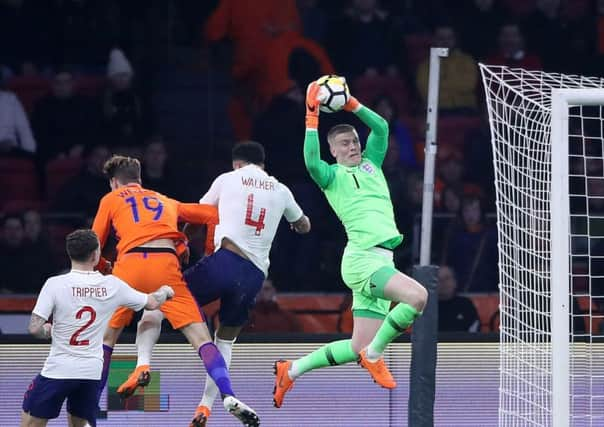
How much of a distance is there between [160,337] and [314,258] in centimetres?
330

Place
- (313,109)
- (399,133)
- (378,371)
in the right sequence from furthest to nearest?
(399,133) < (378,371) < (313,109)

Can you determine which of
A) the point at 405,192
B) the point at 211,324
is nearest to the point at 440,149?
the point at 405,192

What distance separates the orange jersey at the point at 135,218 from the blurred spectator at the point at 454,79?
580cm

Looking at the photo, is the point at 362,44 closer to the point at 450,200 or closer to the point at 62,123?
the point at 450,200

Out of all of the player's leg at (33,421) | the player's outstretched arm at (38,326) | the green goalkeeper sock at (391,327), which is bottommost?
the player's leg at (33,421)

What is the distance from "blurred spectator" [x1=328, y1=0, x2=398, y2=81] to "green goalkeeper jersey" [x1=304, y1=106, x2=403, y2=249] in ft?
15.9

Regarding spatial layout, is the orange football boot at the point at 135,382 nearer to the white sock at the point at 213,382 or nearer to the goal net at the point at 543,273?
the white sock at the point at 213,382

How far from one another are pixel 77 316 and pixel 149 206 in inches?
45.0

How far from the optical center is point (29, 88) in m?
14.2

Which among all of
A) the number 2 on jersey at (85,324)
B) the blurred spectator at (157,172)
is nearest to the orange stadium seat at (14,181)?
the blurred spectator at (157,172)

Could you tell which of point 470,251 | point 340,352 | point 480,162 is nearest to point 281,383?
point 340,352

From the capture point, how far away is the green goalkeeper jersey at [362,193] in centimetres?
952

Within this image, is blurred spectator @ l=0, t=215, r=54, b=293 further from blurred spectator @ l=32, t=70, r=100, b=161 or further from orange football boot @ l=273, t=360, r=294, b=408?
orange football boot @ l=273, t=360, r=294, b=408

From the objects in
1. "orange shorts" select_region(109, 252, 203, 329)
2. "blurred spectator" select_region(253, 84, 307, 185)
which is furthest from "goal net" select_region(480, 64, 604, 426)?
"blurred spectator" select_region(253, 84, 307, 185)
